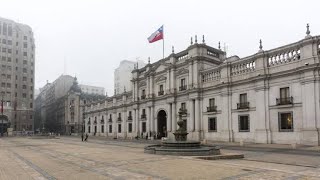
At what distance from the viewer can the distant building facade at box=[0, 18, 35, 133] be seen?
103 m

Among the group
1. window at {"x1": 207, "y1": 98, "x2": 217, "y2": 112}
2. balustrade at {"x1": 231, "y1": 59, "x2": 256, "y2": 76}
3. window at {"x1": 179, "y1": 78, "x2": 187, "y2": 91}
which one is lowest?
window at {"x1": 207, "y1": 98, "x2": 217, "y2": 112}

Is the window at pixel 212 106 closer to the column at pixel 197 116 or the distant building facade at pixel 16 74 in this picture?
the column at pixel 197 116

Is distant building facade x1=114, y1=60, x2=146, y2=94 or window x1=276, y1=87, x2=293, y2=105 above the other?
distant building facade x1=114, y1=60, x2=146, y2=94

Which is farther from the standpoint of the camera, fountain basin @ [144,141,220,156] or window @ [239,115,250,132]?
window @ [239,115,250,132]

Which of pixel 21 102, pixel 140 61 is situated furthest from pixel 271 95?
pixel 140 61

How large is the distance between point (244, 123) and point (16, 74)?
91.0m

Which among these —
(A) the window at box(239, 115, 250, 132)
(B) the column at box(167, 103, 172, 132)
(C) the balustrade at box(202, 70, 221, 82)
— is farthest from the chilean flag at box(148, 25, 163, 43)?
(A) the window at box(239, 115, 250, 132)

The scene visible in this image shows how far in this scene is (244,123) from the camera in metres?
38.2

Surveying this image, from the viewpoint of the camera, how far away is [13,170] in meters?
13.9

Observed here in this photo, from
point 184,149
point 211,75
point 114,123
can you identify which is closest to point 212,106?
point 211,75

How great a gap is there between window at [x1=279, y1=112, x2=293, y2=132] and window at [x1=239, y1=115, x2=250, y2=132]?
183 inches

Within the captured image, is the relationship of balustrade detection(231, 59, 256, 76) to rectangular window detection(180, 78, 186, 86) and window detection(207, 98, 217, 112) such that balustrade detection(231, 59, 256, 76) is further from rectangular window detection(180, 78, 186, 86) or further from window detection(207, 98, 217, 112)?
rectangular window detection(180, 78, 186, 86)

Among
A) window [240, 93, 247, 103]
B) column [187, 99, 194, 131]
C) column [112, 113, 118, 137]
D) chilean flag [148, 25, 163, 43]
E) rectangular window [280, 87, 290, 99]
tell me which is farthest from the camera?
column [112, 113, 118, 137]

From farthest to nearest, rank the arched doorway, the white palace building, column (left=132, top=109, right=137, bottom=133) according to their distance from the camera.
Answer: column (left=132, top=109, right=137, bottom=133) < the arched doorway < the white palace building
